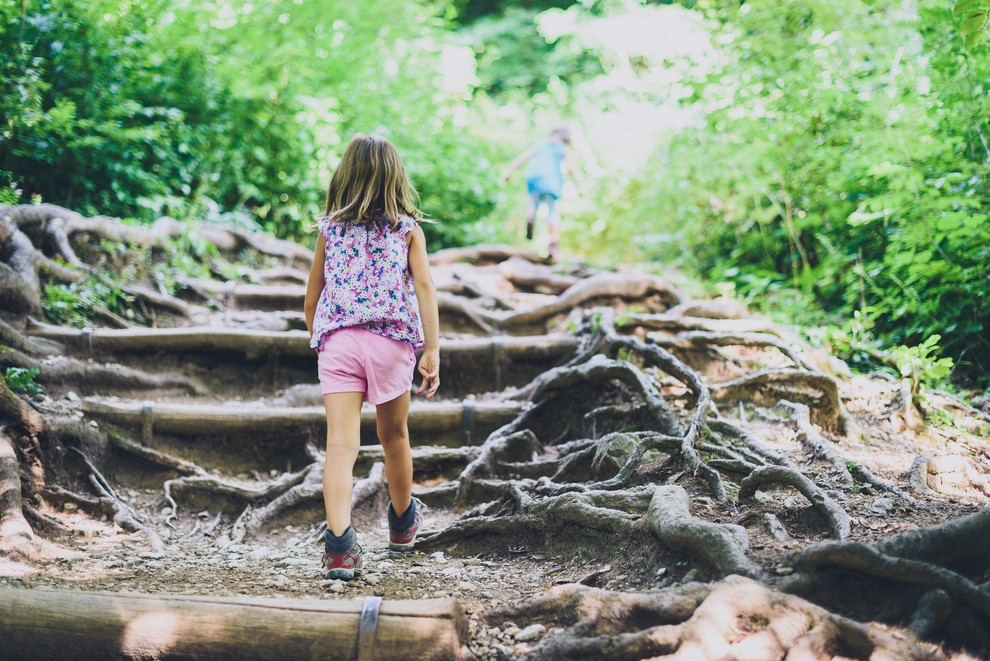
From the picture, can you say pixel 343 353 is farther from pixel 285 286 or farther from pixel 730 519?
pixel 285 286

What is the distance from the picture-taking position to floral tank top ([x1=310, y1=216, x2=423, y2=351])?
127 inches

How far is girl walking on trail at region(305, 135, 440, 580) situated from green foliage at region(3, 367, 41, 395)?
212 cm

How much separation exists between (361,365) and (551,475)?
1475 millimetres

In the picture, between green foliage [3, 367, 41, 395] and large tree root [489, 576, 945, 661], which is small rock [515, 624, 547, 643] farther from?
green foliage [3, 367, 41, 395]

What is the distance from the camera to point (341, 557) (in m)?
3.07

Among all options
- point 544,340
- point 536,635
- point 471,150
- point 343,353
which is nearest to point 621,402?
point 544,340

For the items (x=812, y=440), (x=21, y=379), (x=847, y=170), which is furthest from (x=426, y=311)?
(x=847, y=170)

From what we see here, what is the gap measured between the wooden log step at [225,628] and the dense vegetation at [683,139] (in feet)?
9.75

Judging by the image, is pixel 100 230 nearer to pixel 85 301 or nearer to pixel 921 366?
pixel 85 301

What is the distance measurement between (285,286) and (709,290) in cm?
446

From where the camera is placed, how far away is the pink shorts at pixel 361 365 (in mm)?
3199

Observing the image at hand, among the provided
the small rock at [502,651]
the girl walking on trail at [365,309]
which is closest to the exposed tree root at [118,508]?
the girl walking on trail at [365,309]

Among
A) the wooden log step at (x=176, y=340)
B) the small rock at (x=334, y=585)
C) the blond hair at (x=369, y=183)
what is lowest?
the small rock at (x=334, y=585)

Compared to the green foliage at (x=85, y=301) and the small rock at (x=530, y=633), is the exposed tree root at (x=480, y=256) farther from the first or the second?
the small rock at (x=530, y=633)
